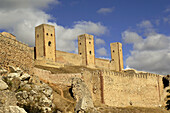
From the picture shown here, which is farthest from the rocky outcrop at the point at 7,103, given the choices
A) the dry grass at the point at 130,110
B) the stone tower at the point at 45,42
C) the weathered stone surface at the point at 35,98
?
the stone tower at the point at 45,42

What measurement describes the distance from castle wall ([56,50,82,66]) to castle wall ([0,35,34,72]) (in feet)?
131

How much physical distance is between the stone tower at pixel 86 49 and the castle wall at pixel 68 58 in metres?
1.59

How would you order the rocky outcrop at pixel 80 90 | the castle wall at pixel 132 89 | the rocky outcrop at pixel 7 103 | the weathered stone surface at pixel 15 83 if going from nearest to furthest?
the rocky outcrop at pixel 7 103, the weathered stone surface at pixel 15 83, the rocky outcrop at pixel 80 90, the castle wall at pixel 132 89

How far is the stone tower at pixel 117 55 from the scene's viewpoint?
82938 mm

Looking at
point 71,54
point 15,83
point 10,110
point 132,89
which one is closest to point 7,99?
point 10,110

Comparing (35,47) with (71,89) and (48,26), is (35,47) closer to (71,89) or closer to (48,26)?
(48,26)

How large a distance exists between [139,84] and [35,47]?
30044mm

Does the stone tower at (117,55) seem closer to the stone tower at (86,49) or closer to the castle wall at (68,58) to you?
the stone tower at (86,49)

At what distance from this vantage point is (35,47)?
208ft

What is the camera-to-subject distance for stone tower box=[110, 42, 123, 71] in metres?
82.9

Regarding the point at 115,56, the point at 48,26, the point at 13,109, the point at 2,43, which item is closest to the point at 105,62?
the point at 115,56

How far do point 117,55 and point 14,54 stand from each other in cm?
6202

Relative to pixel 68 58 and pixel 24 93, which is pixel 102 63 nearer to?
pixel 68 58

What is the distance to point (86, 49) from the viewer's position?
246 ft
